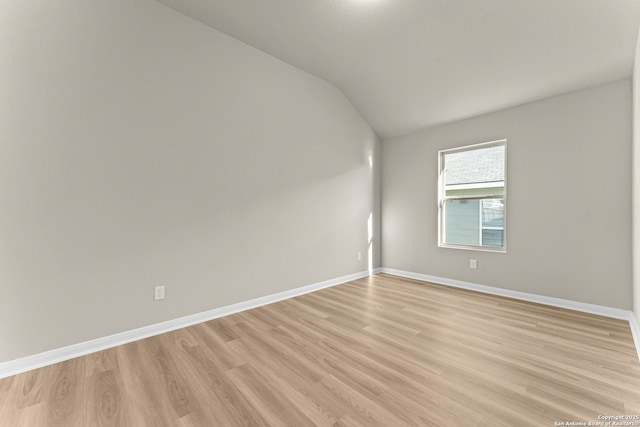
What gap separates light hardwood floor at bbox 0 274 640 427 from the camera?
57.5 inches

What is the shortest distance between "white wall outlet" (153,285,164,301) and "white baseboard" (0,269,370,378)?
0.76ft

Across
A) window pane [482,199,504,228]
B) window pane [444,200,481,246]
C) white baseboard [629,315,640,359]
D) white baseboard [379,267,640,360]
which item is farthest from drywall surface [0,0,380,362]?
white baseboard [629,315,640,359]

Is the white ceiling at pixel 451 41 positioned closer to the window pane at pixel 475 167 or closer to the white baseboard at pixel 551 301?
the window pane at pixel 475 167

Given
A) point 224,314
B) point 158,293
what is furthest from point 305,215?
point 158,293

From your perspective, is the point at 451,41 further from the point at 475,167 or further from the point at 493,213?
the point at 493,213

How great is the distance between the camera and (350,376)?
5.89ft

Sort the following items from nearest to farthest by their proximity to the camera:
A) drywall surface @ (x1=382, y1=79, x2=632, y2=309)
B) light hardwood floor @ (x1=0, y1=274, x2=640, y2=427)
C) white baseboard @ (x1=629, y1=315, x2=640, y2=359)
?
light hardwood floor @ (x1=0, y1=274, x2=640, y2=427) → white baseboard @ (x1=629, y1=315, x2=640, y2=359) → drywall surface @ (x1=382, y1=79, x2=632, y2=309)

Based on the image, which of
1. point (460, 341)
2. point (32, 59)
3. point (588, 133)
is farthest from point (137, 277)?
point (588, 133)

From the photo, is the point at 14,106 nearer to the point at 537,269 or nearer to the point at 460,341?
the point at 460,341

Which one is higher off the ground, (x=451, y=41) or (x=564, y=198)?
(x=451, y=41)

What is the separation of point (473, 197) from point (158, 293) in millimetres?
4065

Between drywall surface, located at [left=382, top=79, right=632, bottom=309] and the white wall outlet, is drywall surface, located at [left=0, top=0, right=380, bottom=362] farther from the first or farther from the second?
drywall surface, located at [left=382, top=79, right=632, bottom=309]

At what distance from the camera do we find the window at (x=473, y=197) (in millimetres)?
3678

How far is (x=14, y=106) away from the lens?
6.28ft
